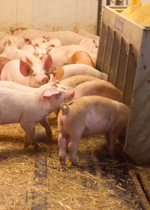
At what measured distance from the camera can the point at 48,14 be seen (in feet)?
23.8

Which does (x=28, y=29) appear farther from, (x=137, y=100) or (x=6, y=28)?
(x=137, y=100)

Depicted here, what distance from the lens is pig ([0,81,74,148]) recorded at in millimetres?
2668

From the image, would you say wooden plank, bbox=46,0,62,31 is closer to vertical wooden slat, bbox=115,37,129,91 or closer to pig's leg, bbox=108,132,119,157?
vertical wooden slat, bbox=115,37,129,91

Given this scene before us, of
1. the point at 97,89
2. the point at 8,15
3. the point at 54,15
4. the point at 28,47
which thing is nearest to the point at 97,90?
the point at 97,89

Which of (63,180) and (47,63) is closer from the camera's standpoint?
(63,180)

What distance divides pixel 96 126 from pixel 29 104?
65 centimetres

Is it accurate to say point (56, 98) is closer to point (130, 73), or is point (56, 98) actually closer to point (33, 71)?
point (130, 73)

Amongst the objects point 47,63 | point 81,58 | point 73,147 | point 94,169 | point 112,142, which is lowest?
point 94,169

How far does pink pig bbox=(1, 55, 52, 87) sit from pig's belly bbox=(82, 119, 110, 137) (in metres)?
1.23

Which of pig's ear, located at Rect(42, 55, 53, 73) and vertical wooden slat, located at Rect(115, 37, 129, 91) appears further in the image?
pig's ear, located at Rect(42, 55, 53, 73)

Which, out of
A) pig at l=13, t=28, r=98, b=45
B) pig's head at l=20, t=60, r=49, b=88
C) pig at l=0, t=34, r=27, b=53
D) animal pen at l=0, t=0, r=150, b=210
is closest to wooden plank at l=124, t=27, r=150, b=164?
animal pen at l=0, t=0, r=150, b=210

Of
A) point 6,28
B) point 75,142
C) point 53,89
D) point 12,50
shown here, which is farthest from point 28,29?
point 75,142

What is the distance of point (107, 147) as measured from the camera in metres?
2.96

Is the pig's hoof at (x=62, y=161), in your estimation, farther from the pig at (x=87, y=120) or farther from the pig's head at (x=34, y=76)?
the pig's head at (x=34, y=76)
